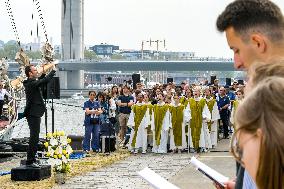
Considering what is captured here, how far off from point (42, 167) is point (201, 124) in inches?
243

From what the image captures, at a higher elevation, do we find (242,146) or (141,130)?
(242,146)

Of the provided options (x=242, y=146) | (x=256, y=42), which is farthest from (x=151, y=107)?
(x=242, y=146)

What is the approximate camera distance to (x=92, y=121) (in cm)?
1838

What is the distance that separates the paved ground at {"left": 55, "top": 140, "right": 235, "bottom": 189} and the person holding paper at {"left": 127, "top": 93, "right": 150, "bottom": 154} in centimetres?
66

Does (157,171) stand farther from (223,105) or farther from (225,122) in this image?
(225,122)

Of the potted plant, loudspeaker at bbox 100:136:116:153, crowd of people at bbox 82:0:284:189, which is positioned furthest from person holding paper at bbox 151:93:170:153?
crowd of people at bbox 82:0:284:189

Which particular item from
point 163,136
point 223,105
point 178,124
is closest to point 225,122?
point 223,105

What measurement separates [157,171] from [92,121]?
4984 millimetres

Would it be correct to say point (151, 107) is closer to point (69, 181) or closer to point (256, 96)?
point (69, 181)

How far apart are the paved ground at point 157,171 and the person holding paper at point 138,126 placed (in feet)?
2.16

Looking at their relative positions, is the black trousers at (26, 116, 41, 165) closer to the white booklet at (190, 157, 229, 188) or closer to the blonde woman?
the white booklet at (190, 157, 229, 188)

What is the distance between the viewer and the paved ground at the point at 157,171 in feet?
39.1

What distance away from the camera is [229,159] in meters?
15.4

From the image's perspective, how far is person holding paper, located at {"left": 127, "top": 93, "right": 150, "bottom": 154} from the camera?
18109mm
